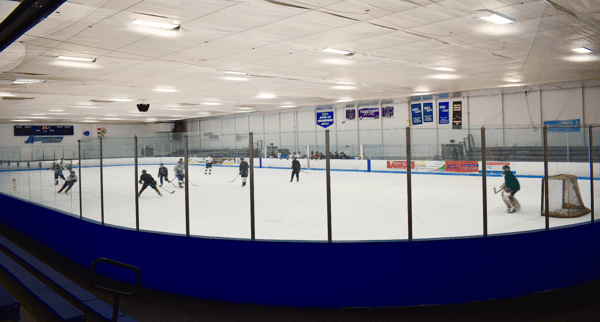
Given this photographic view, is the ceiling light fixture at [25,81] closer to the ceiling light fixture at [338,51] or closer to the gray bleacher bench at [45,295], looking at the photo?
the gray bleacher bench at [45,295]

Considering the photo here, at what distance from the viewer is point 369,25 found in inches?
322

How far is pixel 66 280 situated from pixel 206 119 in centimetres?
3522

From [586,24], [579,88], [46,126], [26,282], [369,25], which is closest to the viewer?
[26,282]

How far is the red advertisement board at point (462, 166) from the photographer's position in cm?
813

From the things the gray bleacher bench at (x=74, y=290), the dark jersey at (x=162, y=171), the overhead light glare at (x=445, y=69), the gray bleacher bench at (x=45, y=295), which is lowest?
the gray bleacher bench at (x=74, y=290)

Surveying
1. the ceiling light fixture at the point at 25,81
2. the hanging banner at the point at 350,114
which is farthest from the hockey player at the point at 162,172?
the hanging banner at the point at 350,114

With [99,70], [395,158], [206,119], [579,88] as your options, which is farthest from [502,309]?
[206,119]

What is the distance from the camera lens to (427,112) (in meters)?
25.7

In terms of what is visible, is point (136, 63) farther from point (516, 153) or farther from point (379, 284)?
point (516, 153)

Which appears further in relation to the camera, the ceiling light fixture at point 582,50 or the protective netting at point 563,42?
the ceiling light fixture at point 582,50

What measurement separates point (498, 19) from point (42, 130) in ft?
136

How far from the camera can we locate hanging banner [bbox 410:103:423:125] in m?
26.0

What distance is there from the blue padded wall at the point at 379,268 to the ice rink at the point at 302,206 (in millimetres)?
901

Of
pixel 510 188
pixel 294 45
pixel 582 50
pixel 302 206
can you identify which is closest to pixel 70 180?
pixel 302 206
